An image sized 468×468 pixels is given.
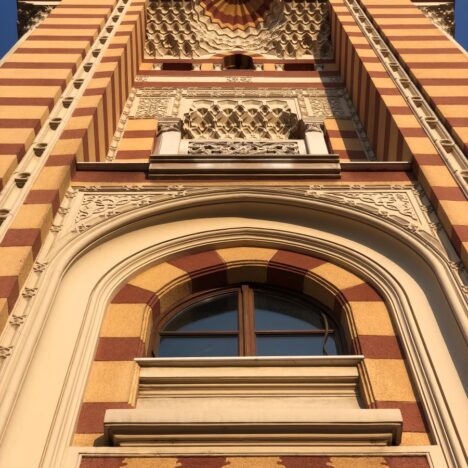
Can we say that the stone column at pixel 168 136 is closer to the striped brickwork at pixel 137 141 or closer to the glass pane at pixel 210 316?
the striped brickwork at pixel 137 141

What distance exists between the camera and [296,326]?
5383 mm

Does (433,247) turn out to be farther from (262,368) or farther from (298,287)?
(262,368)

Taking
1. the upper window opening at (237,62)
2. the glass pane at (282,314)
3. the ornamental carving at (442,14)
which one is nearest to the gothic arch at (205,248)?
the glass pane at (282,314)

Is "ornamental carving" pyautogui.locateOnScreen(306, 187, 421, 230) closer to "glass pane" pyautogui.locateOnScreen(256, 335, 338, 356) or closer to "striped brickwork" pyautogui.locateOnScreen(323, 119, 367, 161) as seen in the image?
"glass pane" pyautogui.locateOnScreen(256, 335, 338, 356)

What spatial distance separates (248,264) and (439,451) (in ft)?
8.10

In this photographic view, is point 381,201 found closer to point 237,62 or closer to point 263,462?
point 263,462

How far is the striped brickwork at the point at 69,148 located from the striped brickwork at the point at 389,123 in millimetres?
3397

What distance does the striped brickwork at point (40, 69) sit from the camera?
22.0 ft

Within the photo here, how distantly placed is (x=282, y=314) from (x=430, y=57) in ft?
17.2

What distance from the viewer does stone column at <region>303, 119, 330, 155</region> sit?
28.9 feet

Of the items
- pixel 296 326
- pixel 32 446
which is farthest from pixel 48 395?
pixel 296 326

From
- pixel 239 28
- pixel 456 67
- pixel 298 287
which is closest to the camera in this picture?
pixel 298 287

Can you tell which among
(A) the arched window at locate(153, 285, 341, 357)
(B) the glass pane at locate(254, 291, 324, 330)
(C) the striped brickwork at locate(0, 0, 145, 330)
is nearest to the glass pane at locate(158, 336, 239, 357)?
(A) the arched window at locate(153, 285, 341, 357)

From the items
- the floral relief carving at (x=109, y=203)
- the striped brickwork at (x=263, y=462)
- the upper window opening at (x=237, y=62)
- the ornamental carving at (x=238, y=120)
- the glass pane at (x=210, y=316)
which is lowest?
the striped brickwork at (x=263, y=462)
